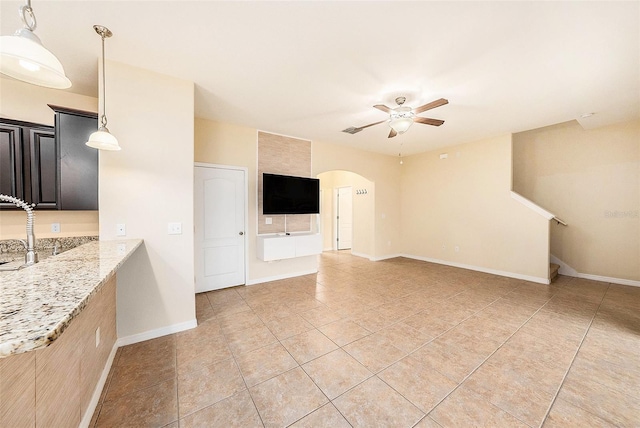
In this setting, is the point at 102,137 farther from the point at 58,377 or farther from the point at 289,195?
the point at 289,195

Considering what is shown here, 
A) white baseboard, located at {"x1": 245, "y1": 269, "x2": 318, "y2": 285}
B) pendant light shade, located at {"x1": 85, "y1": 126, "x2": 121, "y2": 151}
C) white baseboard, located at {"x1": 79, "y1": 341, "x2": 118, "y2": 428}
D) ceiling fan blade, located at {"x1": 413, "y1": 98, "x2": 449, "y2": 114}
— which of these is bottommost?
white baseboard, located at {"x1": 79, "y1": 341, "x2": 118, "y2": 428}

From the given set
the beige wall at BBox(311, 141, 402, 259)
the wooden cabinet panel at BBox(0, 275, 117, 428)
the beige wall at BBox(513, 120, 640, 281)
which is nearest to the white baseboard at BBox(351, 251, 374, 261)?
the beige wall at BBox(311, 141, 402, 259)

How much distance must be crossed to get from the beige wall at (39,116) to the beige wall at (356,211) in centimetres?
435

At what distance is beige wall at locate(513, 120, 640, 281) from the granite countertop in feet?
23.3

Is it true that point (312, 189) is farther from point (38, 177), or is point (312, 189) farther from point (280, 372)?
point (38, 177)

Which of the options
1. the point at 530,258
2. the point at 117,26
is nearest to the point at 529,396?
the point at 530,258

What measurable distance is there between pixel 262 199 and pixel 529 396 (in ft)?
13.2

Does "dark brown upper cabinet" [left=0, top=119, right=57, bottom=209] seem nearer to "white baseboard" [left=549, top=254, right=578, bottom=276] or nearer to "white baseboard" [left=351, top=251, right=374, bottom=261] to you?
"white baseboard" [left=351, top=251, right=374, bottom=261]

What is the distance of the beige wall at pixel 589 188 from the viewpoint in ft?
13.4

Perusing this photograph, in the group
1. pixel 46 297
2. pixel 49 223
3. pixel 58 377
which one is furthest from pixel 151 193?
pixel 46 297

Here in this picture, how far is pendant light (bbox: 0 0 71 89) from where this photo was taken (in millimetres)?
1080

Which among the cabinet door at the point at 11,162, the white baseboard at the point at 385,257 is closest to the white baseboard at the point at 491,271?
the white baseboard at the point at 385,257

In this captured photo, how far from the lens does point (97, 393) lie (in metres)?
1.72

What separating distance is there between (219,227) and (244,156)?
4.36 ft
